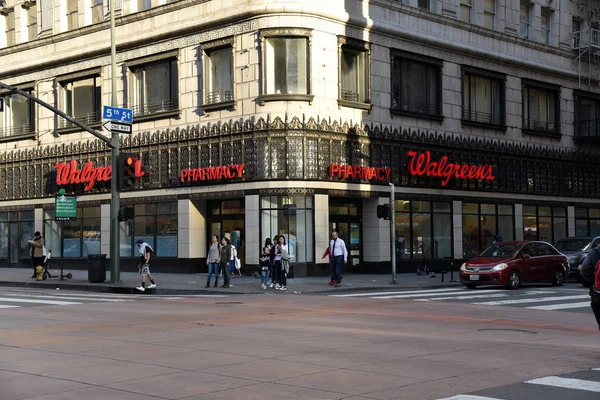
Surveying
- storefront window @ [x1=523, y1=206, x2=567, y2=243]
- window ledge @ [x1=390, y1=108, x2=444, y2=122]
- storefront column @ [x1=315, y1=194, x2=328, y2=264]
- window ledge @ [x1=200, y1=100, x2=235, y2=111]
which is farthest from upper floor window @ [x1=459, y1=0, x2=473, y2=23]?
window ledge @ [x1=200, y1=100, x2=235, y2=111]

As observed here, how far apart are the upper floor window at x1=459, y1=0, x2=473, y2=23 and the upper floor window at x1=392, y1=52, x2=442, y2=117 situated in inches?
126

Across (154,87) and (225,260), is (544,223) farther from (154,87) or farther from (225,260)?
(225,260)

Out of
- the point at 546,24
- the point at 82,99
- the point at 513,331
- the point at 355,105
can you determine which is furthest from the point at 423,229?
the point at 513,331

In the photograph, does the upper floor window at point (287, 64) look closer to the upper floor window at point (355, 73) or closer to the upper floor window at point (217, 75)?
the upper floor window at point (355, 73)

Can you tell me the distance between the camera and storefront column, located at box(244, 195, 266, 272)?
33.6m

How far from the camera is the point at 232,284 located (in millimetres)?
29969

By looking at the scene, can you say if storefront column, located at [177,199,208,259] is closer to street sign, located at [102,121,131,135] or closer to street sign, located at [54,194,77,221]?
street sign, located at [54,194,77,221]

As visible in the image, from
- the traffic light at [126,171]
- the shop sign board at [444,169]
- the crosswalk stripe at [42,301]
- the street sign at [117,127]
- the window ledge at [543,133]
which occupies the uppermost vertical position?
the window ledge at [543,133]

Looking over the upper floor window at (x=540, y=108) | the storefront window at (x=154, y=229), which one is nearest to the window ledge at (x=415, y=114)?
the upper floor window at (x=540, y=108)

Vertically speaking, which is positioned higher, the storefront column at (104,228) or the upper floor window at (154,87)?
the upper floor window at (154,87)

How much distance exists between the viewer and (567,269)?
2902 centimetres

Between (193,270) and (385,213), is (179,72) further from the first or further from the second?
(385,213)

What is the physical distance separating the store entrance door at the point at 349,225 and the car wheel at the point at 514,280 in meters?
9.88

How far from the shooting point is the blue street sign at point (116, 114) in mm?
27688
